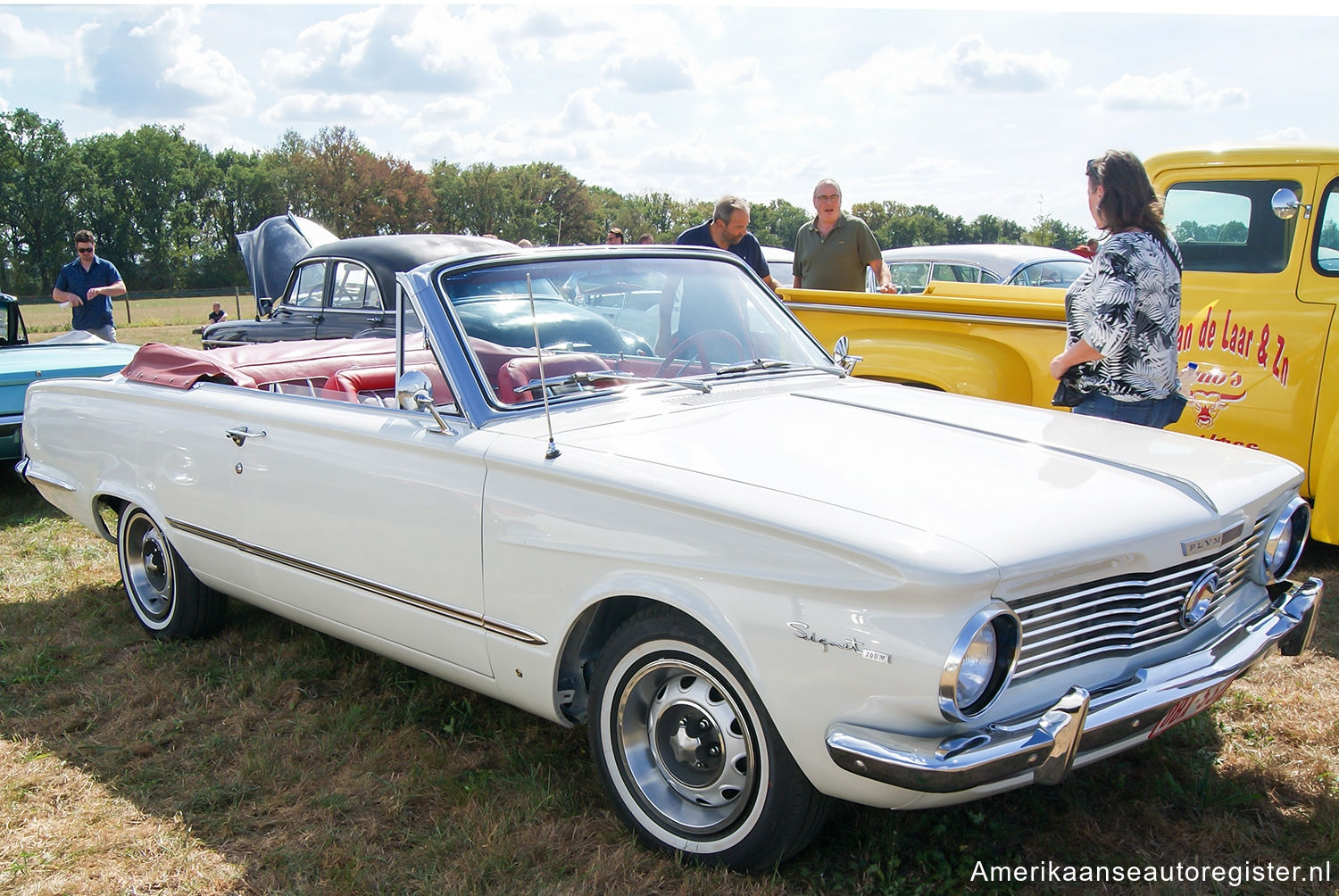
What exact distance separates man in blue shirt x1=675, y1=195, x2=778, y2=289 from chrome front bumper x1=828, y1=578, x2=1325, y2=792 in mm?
4547

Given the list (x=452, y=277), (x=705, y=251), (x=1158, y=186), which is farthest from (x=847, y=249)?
(x=452, y=277)

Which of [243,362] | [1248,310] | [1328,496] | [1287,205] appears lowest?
[1328,496]

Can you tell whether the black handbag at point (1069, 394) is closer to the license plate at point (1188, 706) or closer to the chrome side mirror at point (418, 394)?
the license plate at point (1188, 706)

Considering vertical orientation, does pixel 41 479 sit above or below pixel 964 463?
below

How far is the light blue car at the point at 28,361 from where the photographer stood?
269 inches

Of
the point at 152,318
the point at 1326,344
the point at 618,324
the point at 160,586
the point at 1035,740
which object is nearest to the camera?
the point at 1035,740

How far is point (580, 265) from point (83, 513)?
2821mm

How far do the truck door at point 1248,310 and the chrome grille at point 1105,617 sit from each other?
2.57 metres

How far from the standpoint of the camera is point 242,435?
374 centimetres

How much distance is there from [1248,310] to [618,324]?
329 centimetres

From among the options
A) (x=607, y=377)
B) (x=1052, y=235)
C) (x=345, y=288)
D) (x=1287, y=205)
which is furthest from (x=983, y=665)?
(x=1052, y=235)

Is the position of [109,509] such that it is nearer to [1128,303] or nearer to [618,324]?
[618,324]

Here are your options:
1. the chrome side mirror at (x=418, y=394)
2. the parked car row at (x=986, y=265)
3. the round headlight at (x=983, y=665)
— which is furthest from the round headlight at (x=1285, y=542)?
the parked car row at (x=986, y=265)

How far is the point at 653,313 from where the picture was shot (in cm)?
364
